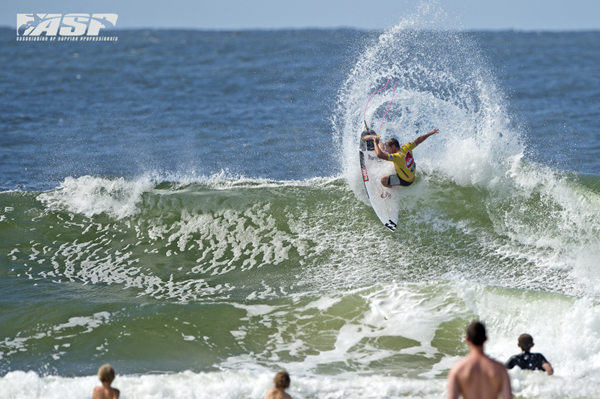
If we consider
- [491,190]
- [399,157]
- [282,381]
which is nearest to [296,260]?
[399,157]

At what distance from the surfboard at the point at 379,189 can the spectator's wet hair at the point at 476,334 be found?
6.73 metres

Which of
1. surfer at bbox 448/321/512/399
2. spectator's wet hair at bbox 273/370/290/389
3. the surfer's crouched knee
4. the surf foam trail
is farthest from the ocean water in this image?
surfer at bbox 448/321/512/399

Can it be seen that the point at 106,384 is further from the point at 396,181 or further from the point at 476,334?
the point at 396,181

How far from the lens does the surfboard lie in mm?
11164

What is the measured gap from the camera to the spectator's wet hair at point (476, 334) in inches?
170

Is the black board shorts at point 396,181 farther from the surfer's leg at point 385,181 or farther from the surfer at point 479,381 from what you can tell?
the surfer at point 479,381

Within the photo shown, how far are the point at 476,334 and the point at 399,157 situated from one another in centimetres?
657

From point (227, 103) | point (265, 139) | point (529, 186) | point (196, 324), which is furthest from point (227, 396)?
point (227, 103)

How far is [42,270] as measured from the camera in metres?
10.2

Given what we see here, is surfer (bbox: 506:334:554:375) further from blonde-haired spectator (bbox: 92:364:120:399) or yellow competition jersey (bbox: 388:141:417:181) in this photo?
yellow competition jersey (bbox: 388:141:417:181)

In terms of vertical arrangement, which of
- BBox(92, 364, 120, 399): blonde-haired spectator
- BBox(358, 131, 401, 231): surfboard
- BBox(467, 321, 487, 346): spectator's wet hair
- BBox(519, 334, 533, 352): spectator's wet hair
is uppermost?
BBox(358, 131, 401, 231): surfboard

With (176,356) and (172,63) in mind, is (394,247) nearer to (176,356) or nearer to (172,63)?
(176,356)

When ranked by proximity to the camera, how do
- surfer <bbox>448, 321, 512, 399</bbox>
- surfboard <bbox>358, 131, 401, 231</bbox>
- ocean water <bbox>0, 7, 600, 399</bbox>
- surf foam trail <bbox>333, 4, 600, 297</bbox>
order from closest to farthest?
surfer <bbox>448, 321, 512, 399</bbox>, ocean water <bbox>0, 7, 600, 399</bbox>, surf foam trail <bbox>333, 4, 600, 297</bbox>, surfboard <bbox>358, 131, 401, 231</bbox>

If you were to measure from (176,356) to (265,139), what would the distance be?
45.7ft
